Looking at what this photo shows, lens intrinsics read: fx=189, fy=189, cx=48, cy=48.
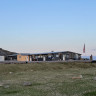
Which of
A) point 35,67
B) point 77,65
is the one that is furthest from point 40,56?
point 35,67

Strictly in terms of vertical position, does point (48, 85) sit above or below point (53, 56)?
below

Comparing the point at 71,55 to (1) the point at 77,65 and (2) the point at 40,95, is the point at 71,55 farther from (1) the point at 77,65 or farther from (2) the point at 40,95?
(2) the point at 40,95

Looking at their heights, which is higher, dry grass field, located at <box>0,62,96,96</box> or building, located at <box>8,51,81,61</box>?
building, located at <box>8,51,81,61</box>

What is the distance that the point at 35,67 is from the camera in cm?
5009

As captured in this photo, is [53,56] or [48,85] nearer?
[48,85]

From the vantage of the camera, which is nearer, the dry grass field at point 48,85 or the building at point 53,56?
the dry grass field at point 48,85

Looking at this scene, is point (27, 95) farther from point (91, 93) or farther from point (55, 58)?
point (55, 58)

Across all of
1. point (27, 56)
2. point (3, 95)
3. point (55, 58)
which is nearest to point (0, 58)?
point (27, 56)

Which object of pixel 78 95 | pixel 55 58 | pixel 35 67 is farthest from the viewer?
pixel 55 58

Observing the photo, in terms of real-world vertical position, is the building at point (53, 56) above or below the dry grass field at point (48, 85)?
above

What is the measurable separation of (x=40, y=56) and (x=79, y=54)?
66.0ft

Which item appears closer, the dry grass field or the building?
the dry grass field

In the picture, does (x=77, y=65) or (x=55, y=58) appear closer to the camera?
(x=77, y=65)

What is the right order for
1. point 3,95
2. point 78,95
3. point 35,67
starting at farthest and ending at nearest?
point 35,67
point 3,95
point 78,95
